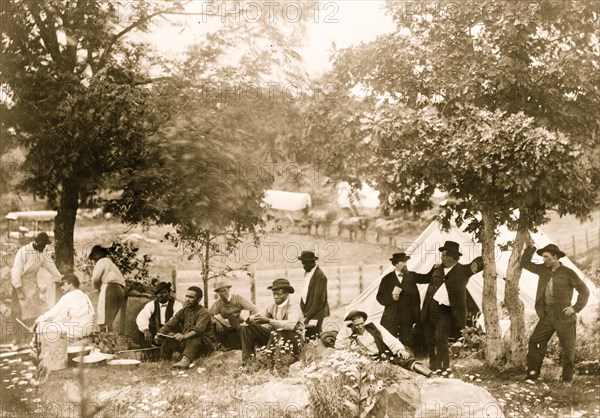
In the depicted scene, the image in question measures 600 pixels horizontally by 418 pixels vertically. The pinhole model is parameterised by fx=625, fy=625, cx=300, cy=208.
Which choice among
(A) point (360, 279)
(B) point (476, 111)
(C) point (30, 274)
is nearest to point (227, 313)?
(C) point (30, 274)

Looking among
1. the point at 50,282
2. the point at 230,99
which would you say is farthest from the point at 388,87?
the point at 50,282

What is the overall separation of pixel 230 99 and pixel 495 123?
2.43m

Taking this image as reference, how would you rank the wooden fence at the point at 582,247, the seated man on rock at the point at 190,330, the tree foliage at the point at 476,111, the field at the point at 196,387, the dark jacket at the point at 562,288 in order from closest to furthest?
the field at the point at 196,387 → the tree foliage at the point at 476,111 → the dark jacket at the point at 562,288 → the seated man on rock at the point at 190,330 → the wooden fence at the point at 582,247

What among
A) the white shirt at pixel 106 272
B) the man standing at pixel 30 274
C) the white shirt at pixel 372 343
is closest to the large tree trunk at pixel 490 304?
the white shirt at pixel 372 343

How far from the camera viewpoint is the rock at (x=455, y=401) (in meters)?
4.95

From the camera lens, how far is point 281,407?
497cm

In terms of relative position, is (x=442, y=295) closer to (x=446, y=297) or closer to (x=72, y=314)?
(x=446, y=297)

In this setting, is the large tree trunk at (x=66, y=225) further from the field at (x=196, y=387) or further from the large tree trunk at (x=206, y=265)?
the large tree trunk at (x=206, y=265)

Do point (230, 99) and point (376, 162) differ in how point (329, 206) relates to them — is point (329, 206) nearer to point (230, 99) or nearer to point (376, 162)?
point (376, 162)

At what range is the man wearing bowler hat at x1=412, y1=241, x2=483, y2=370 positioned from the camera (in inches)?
248

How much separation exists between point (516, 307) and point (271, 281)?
2828 millimetres

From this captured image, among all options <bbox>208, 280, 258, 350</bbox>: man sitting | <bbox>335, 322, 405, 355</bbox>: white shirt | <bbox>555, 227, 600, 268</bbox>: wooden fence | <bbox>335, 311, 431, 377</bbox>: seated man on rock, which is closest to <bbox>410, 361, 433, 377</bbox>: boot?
<bbox>335, 311, 431, 377</bbox>: seated man on rock

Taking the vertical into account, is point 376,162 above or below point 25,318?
above

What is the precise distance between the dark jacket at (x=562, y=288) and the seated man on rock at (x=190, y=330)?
3.28 metres
